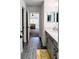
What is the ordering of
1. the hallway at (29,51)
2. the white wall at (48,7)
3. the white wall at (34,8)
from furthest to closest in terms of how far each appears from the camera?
the white wall at (34,8) → the white wall at (48,7) → the hallway at (29,51)

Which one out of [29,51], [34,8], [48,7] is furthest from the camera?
[34,8]

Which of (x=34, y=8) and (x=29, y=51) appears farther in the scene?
(x=34, y=8)

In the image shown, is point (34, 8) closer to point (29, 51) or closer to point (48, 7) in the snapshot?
point (48, 7)

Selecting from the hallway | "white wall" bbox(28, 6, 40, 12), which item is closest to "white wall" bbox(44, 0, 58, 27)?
the hallway

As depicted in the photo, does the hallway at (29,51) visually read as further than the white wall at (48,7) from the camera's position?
No

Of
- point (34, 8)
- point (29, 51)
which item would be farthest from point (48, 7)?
point (34, 8)

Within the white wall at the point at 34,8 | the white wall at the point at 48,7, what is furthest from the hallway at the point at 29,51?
the white wall at the point at 34,8

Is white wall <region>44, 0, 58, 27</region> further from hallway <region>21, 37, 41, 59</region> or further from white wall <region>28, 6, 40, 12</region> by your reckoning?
white wall <region>28, 6, 40, 12</region>

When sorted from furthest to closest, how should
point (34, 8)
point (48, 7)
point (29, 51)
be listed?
1. point (34, 8)
2. point (48, 7)
3. point (29, 51)

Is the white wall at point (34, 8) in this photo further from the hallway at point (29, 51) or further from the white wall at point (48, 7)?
the hallway at point (29, 51)
